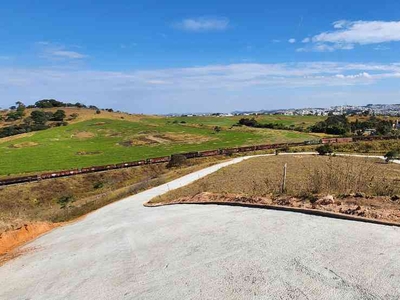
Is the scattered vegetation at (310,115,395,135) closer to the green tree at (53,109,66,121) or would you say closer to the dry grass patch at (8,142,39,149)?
the dry grass patch at (8,142,39,149)

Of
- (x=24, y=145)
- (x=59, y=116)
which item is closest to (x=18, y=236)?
(x=24, y=145)

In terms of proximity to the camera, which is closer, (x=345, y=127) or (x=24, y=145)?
(x=24, y=145)

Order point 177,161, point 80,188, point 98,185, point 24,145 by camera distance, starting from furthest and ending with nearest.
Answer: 1. point 24,145
2. point 177,161
3. point 80,188
4. point 98,185

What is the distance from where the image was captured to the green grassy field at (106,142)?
5704cm

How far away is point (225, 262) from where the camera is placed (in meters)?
7.50

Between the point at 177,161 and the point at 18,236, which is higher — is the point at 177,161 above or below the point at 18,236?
below

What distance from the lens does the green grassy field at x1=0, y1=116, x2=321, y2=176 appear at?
57.0m

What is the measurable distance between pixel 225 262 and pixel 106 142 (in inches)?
2894

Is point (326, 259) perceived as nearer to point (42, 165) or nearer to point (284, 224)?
point (284, 224)

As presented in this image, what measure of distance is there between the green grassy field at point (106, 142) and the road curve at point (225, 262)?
4376 cm

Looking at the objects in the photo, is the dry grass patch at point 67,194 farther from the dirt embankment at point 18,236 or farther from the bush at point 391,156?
the bush at point 391,156

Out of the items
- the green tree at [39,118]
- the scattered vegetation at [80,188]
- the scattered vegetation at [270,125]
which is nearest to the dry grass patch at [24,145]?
the green tree at [39,118]

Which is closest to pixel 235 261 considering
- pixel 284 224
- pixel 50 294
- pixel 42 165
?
pixel 284 224

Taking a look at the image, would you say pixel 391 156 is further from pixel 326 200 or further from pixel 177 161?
pixel 326 200
